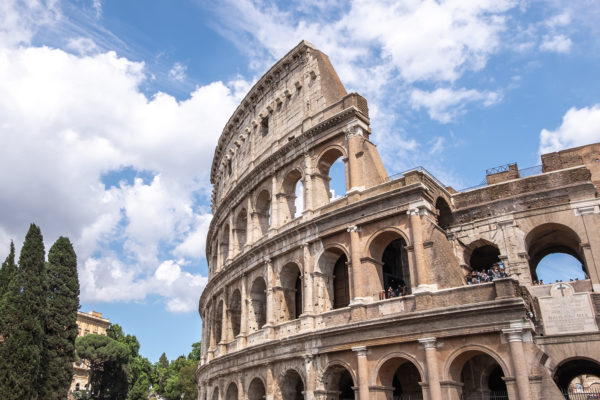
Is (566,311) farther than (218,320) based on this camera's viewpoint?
No

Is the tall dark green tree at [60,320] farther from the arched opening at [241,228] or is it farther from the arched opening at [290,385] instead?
the arched opening at [290,385]

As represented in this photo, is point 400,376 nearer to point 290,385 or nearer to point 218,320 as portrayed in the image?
point 290,385

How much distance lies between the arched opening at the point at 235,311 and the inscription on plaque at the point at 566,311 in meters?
14.6

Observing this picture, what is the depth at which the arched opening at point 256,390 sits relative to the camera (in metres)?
21.4

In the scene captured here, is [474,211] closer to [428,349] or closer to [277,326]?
[428,349]

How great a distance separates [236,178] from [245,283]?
22.9ft

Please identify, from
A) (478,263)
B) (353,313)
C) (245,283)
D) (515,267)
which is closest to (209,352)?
(245,283)

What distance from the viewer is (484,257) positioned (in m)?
21.7

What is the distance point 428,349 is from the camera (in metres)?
15.2

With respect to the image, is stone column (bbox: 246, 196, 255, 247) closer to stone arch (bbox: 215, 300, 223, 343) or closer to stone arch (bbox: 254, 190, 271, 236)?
stone arch (bbox: 254, 190, 271, 236)

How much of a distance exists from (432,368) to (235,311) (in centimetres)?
1297

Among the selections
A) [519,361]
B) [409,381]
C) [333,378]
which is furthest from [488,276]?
[333,378]

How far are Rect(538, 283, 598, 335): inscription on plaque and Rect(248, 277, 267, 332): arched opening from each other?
1169cm

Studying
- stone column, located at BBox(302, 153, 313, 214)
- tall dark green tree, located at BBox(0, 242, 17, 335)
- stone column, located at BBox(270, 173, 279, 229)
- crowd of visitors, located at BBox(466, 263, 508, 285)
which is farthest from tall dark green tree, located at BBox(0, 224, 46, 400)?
crowd of visitors, located at BBox(466, 263, 508, 285)
